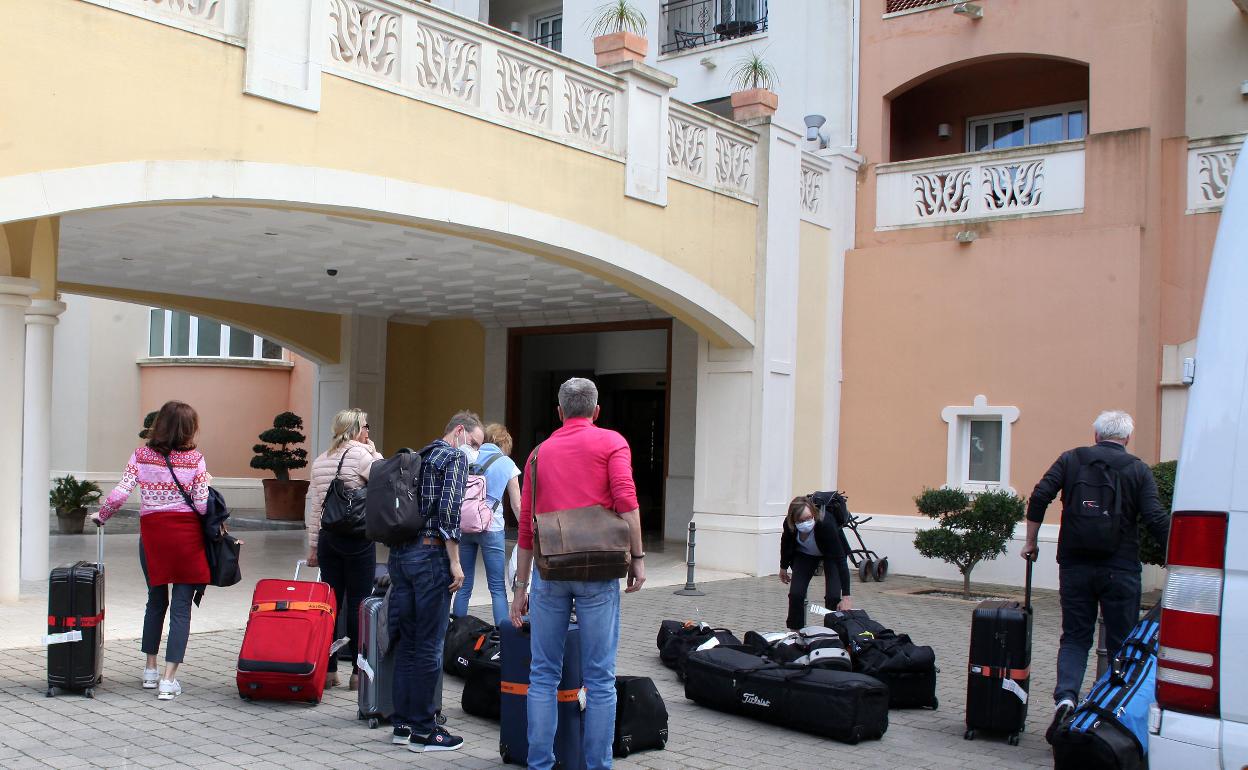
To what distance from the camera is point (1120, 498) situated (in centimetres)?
615

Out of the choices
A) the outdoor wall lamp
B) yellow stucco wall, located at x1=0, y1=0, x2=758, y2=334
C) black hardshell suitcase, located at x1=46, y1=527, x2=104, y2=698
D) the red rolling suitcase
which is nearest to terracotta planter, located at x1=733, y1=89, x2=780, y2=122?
the outdoor wall lamp

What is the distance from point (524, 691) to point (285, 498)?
51.7 ft

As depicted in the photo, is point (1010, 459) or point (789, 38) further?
point (789, 38)

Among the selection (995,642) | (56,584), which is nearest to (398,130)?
(56,584)

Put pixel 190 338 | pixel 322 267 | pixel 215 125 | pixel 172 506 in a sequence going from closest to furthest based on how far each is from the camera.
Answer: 1. pixel 172 506
2. pixel 215 125
3. pixel 322 267
4. pixel 190 338

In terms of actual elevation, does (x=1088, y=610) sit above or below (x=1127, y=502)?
below

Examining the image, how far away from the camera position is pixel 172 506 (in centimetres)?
652

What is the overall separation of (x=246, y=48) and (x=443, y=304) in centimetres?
935

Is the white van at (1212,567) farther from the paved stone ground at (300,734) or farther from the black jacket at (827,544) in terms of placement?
the black jacket at (827,544)

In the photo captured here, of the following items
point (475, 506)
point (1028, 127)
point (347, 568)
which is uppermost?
point (1028, 127)

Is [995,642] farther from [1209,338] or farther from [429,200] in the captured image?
[429,200]

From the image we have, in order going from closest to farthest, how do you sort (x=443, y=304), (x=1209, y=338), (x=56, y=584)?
(x=1209, y=338) < (x=56, y=584) < (x=443, y=304)

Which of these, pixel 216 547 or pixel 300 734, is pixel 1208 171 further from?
pixel 300 734

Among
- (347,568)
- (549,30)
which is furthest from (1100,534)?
(549,30)
